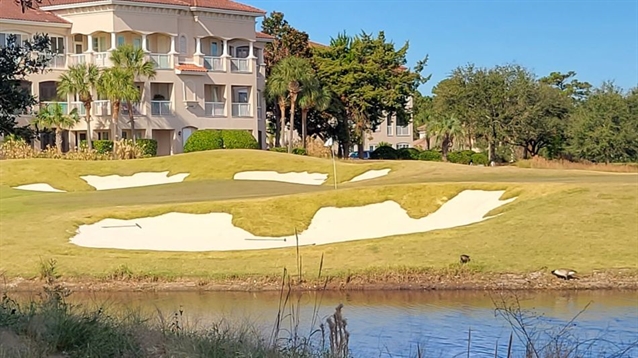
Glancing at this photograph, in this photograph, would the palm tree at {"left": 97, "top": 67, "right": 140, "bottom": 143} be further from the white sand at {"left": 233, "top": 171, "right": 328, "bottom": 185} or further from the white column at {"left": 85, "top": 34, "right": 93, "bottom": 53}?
the white sand at {"left": 233, "top": 171, "right": 328, "bottom": 185}

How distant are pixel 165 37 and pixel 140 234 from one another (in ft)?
127

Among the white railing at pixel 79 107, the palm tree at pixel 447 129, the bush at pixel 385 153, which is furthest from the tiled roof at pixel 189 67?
the palm tree at pixel 447 129

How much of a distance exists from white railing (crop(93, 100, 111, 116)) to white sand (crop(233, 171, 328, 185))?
18.5 metres

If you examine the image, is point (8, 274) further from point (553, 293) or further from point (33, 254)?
point (553, 293)

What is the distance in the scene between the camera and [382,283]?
20.3m

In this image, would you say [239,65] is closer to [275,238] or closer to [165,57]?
[165,57]

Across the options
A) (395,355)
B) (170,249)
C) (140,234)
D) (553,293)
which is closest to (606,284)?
(553,293)

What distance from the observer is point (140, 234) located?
25.9 metres

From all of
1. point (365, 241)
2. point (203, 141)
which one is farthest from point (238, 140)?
point (365, 241)

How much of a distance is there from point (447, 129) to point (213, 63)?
71.1 feet

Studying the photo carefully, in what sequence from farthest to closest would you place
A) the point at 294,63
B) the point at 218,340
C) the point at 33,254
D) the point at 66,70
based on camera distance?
1. the point at 294,63
2. the point at 66,70
3. the point at 33,254
4. the point at 218,340

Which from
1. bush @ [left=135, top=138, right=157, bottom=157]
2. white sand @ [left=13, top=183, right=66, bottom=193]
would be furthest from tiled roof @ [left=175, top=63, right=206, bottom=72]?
white sand @ [left=13, top=183, right=66, bottom=193]

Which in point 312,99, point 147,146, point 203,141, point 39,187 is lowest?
point 39,187

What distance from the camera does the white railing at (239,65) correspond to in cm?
6400
